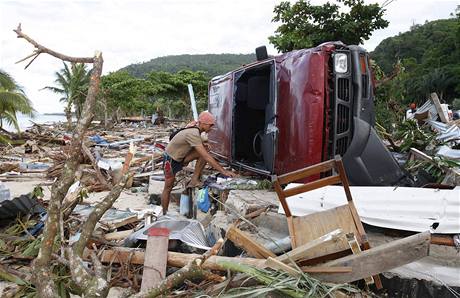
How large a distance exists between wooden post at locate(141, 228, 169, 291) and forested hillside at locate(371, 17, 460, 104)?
93.1ft

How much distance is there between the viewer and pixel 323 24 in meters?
13.0

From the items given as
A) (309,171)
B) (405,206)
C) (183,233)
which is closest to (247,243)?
(309,171)

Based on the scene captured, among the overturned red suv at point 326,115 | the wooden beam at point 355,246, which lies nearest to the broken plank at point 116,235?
the overturned red suv at point 326,115

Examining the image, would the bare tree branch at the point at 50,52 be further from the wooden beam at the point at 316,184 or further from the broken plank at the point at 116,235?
the broken plank at the point at 116,235

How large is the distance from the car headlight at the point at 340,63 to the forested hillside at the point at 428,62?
26.3 m

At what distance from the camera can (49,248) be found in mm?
2713

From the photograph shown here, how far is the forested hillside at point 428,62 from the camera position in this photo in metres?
34.8

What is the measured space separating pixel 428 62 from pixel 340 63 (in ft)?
135

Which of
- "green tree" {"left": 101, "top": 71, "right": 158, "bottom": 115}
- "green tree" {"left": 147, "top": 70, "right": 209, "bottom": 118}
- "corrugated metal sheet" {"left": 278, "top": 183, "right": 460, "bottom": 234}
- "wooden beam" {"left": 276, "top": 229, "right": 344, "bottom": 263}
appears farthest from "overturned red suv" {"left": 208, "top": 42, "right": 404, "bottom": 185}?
"green tree" {"left": 101, "top": 71, "right": 158, "bottom": 115}

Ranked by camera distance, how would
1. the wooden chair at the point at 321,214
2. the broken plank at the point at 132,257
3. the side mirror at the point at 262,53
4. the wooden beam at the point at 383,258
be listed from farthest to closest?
the side mirror at the point at 262,53
the broken plank at the point at 132,257
the wooden chair at the point at 321,214
the wooden beam at the point at 383,258

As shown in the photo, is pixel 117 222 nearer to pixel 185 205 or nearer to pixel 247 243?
pixel 185 205

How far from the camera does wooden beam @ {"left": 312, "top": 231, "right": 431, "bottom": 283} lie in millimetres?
2443

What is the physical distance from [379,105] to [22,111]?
1665 cm

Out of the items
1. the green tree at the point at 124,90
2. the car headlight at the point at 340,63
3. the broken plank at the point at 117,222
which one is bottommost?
the broken plank at the point at 117,222
